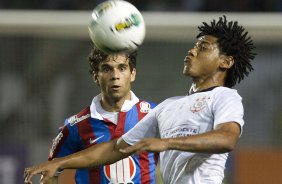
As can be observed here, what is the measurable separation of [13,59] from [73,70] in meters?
0.68

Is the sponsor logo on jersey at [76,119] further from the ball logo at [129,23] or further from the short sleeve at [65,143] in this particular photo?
the ball logo at [129,23]

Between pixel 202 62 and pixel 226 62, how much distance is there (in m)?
0.17

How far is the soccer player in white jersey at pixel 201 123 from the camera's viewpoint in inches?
155

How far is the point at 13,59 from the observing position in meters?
8.71

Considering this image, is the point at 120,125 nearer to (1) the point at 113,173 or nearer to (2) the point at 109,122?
(2) the point at 109,122

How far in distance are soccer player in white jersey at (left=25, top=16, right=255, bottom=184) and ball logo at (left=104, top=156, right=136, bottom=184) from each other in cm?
76

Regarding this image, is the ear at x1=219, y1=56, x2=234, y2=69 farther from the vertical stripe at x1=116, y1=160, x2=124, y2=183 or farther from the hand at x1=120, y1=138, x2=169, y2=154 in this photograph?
the vertical stripe at x1=116, y1=160, x2=124, y2=183

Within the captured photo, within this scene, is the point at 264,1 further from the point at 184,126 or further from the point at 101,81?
the point at 184,126

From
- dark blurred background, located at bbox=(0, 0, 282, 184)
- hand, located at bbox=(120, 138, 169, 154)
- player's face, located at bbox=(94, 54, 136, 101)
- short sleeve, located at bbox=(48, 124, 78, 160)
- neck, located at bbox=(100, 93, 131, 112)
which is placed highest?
dark blurred background, located at bbox=(0, 0, 282, 184)

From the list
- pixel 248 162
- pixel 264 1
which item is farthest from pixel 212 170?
pixel 264 1

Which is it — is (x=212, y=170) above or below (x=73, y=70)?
below

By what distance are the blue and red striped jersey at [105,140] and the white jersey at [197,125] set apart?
938 millimetres

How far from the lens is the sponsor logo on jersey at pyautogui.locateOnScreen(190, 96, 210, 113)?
14.3 ft

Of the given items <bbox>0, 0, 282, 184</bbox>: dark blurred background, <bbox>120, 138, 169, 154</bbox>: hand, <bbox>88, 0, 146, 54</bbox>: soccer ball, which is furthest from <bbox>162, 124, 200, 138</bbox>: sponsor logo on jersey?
<bbox>0, 0, 282, 184</bbox>: dark blurred background
